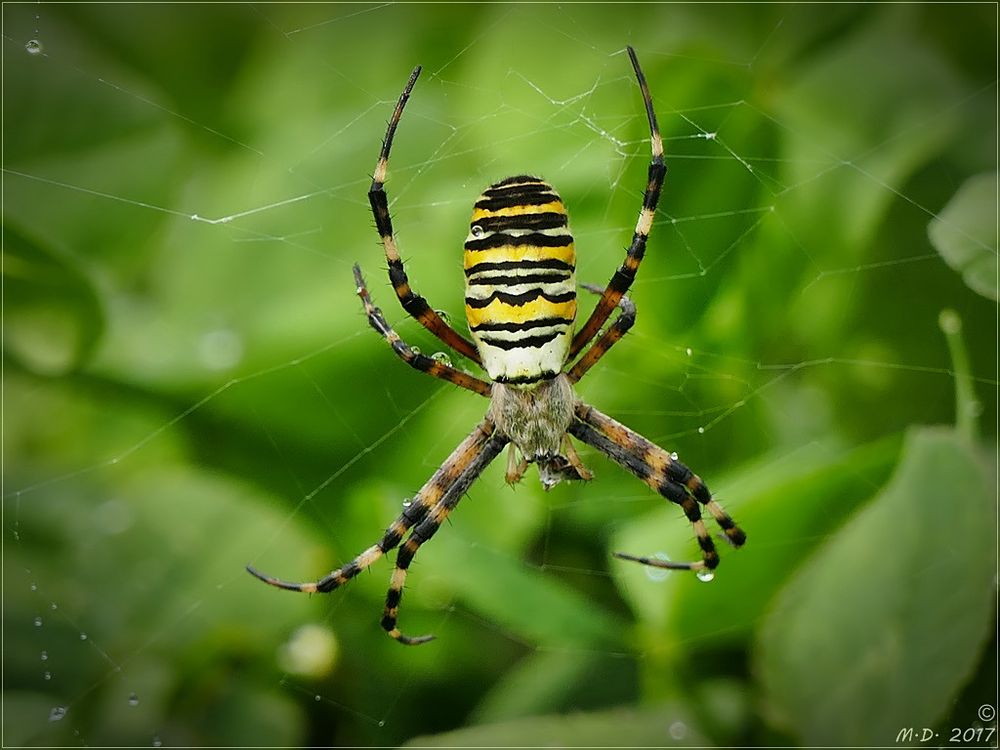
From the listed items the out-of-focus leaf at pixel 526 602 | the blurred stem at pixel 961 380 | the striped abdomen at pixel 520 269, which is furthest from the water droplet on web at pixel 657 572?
the blurred stem at pixel 961 380

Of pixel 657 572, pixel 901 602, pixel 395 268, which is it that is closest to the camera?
pixel 901 602

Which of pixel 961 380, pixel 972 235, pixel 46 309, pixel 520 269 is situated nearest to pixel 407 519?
pixel 520 269

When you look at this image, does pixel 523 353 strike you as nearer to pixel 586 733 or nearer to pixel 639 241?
pixel 639 241

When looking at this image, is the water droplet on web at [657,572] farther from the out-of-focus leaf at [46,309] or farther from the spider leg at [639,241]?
the out-of-focus leaf at [46,309]

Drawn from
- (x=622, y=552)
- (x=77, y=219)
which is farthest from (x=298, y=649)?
(x=77, y=219)

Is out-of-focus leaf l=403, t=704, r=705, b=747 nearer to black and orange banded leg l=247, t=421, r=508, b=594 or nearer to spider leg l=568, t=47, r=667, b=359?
black and orange banded leg l=247, t=421, r=508, b=594

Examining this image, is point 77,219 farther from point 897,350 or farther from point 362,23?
point 897,350
